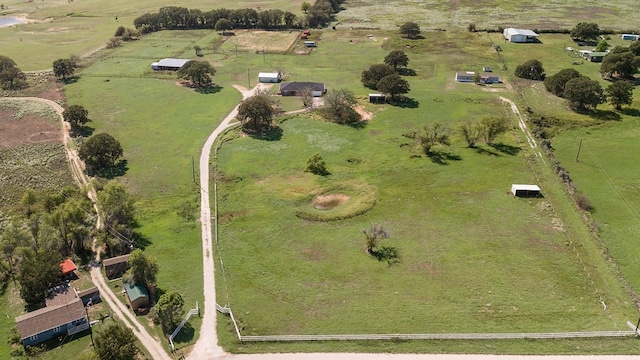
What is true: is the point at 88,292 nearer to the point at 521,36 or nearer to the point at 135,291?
the point at 135,291

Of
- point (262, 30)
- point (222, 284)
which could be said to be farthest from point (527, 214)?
point (262, 30)

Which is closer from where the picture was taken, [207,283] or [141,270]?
[141,270]

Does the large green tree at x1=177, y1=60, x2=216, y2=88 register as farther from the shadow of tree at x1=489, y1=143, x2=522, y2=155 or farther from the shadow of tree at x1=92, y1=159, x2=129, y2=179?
the shadow of tree at x1=489, y1=143, x2=522, y2=155

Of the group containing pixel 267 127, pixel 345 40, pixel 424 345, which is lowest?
pixel 424 345

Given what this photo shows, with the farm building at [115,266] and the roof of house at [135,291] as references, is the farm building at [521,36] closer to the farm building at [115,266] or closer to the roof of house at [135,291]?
the farm building at [115,266]

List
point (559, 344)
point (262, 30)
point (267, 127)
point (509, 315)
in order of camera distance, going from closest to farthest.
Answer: point (559, 344) → point (509, 315) → point (267, 127) → point (262, 30)

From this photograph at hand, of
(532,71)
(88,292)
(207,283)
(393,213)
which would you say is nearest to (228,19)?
(532,71)

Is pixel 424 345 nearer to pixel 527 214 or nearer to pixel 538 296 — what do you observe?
pixel 538 296
